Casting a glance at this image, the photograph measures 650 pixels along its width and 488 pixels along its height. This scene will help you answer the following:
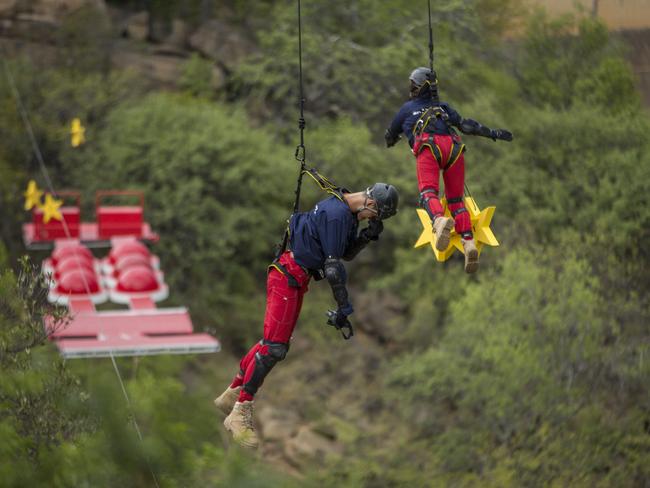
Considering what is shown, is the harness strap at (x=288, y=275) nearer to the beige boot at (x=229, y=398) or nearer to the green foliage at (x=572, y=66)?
the beige boot at (x=229, y=398)

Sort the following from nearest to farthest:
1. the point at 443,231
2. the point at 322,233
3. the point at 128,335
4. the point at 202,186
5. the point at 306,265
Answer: the point at 322,233, the point at 306,265, the point at 443,231, the point at 128,335, the point at 202,186


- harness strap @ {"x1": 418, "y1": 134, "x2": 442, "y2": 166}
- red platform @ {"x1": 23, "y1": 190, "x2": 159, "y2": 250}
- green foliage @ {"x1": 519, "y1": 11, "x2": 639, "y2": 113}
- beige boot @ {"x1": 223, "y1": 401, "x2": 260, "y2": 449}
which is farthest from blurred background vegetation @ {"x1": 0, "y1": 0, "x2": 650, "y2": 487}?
harness strap @ {"x1": 418, "y1": 134, "x2": 442, "y2": 166}

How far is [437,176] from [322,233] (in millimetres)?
1236

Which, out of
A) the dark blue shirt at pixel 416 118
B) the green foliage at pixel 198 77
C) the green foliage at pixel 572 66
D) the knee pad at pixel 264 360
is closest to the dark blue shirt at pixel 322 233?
the knee pad at pixel 264 360

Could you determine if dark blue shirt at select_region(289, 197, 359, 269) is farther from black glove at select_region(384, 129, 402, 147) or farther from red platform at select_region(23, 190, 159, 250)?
red platform at select_region(23, 190, 159, 250)

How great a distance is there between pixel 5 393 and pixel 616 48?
15.3m

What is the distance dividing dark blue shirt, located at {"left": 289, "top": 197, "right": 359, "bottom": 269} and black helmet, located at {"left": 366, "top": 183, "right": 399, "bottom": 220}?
0.68 feet

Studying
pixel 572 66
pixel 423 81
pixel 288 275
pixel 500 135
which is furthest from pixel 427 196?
pixel 572 66

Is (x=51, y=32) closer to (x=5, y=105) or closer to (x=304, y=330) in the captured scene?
(x=5, y=105)

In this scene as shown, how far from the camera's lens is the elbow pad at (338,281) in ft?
26.3

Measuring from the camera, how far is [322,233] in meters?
8.19

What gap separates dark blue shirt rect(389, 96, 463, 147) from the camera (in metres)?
8.90

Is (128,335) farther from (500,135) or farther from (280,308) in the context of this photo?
(500,135)

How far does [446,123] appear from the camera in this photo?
29.3 feet
